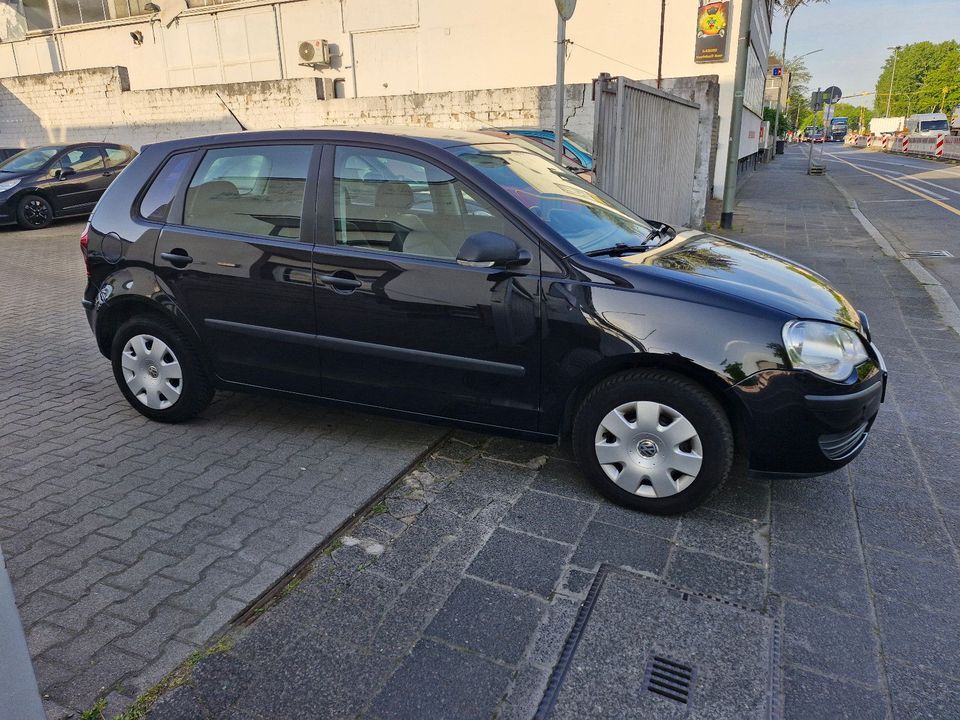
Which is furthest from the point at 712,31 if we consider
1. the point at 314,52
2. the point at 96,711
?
Answer: the point at 96,711

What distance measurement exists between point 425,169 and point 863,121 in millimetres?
161315

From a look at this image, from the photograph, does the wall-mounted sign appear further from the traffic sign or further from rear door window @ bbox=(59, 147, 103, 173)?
rear door window @ bbox=(59, 147, 103, 173)

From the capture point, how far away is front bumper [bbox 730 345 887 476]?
9.81 feet

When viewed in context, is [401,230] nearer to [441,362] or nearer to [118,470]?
[441,362]

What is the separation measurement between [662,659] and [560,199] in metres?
2.36

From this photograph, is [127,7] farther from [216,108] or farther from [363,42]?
[216,108]

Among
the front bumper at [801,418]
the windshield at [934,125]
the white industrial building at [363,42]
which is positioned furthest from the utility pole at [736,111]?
the windshield at [934,125]

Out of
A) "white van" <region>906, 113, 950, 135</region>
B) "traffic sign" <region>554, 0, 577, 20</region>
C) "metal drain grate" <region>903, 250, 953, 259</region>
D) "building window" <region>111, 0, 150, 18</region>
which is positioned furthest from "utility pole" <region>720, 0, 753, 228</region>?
"white van" <region>906, 113, 950, 135</region>

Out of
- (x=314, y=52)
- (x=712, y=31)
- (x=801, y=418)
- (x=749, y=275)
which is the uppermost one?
(x=314, y=52)

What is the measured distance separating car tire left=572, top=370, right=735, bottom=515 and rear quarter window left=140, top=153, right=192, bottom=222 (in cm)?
269

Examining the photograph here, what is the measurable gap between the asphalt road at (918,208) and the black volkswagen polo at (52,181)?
14.5m

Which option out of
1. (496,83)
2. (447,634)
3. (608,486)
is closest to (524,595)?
(447,634)

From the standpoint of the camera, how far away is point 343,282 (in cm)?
360

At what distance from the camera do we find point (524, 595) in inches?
109
